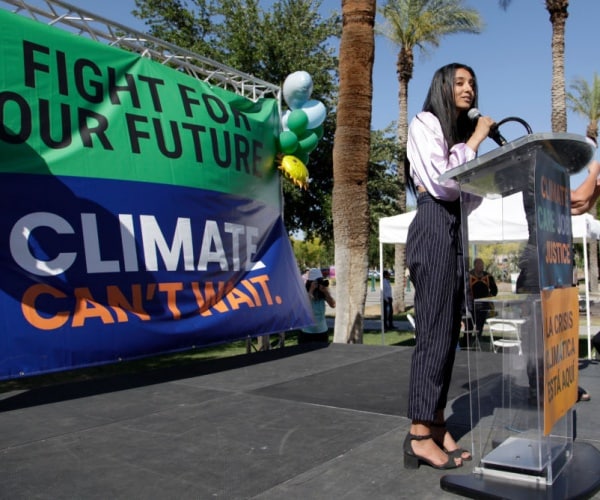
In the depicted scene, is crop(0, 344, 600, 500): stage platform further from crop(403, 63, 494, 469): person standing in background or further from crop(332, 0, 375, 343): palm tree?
crop(332, 0, 375, 343): palm tree

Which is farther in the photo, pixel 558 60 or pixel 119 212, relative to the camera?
pixel 558 60

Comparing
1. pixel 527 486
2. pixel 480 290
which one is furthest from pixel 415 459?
pixel 480 290

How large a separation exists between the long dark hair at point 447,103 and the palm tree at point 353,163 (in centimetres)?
562

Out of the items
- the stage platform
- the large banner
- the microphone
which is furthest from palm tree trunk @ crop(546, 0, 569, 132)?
the microphone

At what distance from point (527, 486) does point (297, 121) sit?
5.65 metres

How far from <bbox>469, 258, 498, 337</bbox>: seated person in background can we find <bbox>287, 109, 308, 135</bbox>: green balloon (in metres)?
5.04

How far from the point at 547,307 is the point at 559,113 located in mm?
18655

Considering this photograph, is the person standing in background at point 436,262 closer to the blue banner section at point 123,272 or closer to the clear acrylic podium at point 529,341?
the clear acrylic podium at point 529,341

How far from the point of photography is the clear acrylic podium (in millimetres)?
2219

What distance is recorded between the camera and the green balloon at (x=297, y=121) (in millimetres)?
7211

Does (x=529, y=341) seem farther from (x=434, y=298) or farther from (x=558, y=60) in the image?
(x=558, y=60)

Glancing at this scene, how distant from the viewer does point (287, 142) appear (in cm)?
702

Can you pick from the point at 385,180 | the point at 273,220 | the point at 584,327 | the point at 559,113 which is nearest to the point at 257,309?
the point at 273,220

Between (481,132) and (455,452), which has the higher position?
(481,132)
